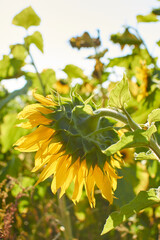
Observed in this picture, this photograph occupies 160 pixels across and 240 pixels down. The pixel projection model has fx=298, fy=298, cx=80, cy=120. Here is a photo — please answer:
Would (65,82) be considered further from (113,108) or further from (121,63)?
(113,108)

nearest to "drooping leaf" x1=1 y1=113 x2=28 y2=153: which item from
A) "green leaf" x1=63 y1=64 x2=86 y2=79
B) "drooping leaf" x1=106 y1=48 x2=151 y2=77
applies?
"green leaf" x1=63 y1=64 x2=86 y2=79

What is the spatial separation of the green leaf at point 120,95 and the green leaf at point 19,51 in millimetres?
975

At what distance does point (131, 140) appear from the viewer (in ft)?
1.97

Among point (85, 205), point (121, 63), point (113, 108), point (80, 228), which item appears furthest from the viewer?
point (80, 228)

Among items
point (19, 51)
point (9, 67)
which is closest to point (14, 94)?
point (9, 67)

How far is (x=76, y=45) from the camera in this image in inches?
79.5

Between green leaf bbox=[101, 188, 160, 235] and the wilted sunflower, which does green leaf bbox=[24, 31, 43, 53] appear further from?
green leaf bbox=[101, 188, 160, 235]

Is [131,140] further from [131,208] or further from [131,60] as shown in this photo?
[131,60]

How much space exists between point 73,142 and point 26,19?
3.28ft

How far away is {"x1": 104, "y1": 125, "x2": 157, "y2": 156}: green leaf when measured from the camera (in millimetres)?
593

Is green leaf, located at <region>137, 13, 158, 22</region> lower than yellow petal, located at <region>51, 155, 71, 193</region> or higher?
higher

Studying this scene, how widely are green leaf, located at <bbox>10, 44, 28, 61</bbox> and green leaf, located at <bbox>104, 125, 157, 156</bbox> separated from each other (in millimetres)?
1093

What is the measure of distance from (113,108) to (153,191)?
0.72 ft

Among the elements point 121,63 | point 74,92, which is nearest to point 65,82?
point 121,63
